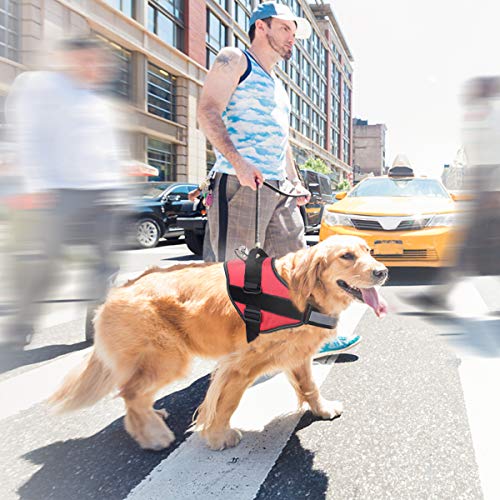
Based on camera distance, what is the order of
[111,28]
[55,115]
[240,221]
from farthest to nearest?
[240,221]
[111,28]
[55,115]

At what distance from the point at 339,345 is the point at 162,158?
2.74 metres

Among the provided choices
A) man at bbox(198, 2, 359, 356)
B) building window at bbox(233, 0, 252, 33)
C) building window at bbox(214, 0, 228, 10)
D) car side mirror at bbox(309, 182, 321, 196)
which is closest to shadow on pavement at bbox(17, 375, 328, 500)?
man at bbox(198, 2, 359, 356)

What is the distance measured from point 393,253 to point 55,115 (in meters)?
1.00

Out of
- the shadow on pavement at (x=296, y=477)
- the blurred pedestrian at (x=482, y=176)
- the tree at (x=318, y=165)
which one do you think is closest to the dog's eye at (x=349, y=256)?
the shadow on pavement at (x=296, y=477)

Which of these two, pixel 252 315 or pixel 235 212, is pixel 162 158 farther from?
pixel 235 212

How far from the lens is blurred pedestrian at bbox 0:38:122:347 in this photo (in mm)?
449

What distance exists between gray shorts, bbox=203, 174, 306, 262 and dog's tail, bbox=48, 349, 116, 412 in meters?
0.86

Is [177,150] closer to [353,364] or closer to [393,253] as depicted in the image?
[393,253]

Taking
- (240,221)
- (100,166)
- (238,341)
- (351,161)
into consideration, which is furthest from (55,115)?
(240,221)

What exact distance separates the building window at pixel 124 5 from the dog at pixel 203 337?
1164mm

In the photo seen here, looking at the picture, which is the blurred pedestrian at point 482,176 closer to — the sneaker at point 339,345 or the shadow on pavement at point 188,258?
the sneaker at point 339,345

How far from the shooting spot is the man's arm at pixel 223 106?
1.87 m

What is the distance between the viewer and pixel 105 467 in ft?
6.40

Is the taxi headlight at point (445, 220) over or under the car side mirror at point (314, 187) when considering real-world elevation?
under
